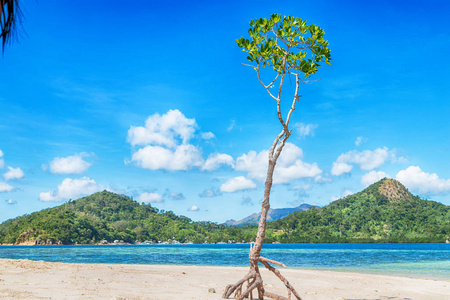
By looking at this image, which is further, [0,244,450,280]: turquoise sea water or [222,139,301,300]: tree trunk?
[0,244,450,280]: turquoise sea water

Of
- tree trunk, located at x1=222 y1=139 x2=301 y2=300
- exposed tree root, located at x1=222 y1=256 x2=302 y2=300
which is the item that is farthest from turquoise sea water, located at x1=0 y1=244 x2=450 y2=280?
tree trunk, located at x1=222 y1=139 x2=301 y2=300

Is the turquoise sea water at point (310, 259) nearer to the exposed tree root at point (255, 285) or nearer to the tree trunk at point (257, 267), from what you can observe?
the exposed tree root at point (255, 285)

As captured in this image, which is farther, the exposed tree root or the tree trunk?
the tree trunk

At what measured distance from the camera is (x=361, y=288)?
56.5ft

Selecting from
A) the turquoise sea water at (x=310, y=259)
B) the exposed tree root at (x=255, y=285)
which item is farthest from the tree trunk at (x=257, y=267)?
the turquoise sea water at (x=310, y=259)

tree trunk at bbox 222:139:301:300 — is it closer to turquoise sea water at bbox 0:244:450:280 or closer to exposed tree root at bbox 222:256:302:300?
exposed tree root at bbox 222:256:302:300

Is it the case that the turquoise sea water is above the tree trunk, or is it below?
below

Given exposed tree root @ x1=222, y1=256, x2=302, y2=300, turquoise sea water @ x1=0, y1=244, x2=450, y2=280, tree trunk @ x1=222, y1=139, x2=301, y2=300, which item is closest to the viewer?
exposed tree root @ x1=222, y1=256, x2=302, y2=300

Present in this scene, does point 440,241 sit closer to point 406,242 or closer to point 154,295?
point 406,242

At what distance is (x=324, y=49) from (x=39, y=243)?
17136cm

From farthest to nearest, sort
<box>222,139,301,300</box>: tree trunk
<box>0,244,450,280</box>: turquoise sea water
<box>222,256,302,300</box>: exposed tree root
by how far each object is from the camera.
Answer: <box>0,244,450,280</box>: turquoise sea water < <box>222,139,301,300</box>: tree trunk < <box>222,256,302,300</box>: exposed tree root

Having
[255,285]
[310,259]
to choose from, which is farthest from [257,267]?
[310,259]

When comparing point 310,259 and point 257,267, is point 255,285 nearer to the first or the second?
point 257,267

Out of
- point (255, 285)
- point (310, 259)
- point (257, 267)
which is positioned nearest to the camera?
point (255, 285)
